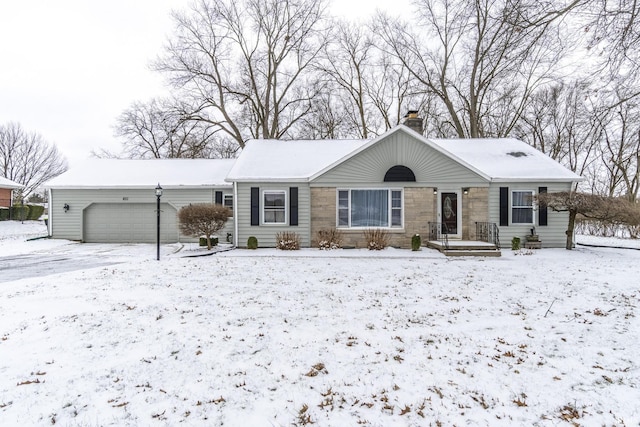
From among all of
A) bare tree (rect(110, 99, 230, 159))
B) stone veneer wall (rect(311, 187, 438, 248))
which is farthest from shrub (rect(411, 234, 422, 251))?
bare tree (rect(110, 99, 230, 159))

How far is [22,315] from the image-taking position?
16.0 feet

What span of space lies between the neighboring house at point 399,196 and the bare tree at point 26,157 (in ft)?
123

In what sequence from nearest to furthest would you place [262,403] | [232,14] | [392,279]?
[262,403] → [392,279] → [232,14]

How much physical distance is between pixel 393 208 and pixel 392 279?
604 centimetres

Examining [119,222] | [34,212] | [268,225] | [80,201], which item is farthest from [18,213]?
[268,225]

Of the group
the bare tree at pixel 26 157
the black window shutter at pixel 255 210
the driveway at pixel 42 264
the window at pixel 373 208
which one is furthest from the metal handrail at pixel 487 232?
the bare tree at pixel 26 157

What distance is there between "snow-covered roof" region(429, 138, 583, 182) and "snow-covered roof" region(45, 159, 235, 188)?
34.8 feet

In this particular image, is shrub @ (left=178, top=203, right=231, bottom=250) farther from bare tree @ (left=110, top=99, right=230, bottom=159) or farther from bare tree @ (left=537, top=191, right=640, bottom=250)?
bare tree @ (left=110, top=99, right=230, bottom=159)

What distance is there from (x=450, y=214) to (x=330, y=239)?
5008mm

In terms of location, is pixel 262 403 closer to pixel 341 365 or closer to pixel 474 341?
pixel 341 365

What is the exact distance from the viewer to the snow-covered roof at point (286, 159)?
42.9 ft

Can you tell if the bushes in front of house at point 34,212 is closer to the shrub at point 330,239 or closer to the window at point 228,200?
the window at point 228,200

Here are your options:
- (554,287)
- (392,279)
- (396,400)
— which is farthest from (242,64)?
(396,400)

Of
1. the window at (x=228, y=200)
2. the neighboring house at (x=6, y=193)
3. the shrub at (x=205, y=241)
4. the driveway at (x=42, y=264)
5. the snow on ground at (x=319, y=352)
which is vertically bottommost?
the snow on ground at (x=319, y=352)
